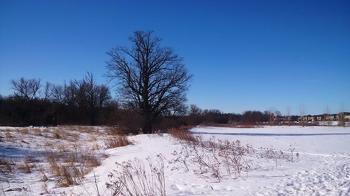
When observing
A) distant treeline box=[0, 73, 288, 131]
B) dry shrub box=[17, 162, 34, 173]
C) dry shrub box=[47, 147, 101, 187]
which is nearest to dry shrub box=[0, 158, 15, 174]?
dry shrub box=[17, 162, 34, 173]

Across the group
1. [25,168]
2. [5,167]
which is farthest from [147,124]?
[5,167]

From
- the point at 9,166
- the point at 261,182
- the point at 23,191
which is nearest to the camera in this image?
the point at 261,182

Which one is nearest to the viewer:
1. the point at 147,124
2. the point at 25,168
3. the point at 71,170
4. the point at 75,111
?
the point at 71,170

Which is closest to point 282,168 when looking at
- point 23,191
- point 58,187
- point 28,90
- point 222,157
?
point 222,157

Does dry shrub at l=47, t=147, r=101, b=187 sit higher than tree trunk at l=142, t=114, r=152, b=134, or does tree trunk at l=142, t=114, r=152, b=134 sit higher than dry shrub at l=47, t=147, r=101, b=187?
tree trunk at l=142, t=114, r=152, b=134

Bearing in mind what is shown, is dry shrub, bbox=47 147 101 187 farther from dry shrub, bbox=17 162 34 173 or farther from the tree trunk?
the tree trunk

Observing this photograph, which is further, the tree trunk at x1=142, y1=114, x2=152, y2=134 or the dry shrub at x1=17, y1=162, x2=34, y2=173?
the tree trunk at x1=142, y1=114, x2=152, y2=134

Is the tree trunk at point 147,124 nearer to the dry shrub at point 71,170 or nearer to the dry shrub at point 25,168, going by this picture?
the dry shrub at point 71,170

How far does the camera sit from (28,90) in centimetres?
8481

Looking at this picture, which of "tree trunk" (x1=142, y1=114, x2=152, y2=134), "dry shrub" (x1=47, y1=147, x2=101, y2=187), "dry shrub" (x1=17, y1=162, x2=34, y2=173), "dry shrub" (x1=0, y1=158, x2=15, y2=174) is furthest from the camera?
"tree trunk" (x1=142, y1=114, x2=152, y2=134)

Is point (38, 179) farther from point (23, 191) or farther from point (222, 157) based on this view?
point (222, 157)

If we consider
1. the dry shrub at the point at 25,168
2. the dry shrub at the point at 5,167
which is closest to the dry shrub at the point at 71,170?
the dry shrub at the point at 25,168

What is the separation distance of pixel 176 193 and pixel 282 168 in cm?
445

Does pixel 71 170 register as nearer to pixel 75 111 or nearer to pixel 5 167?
pixel 5 167
